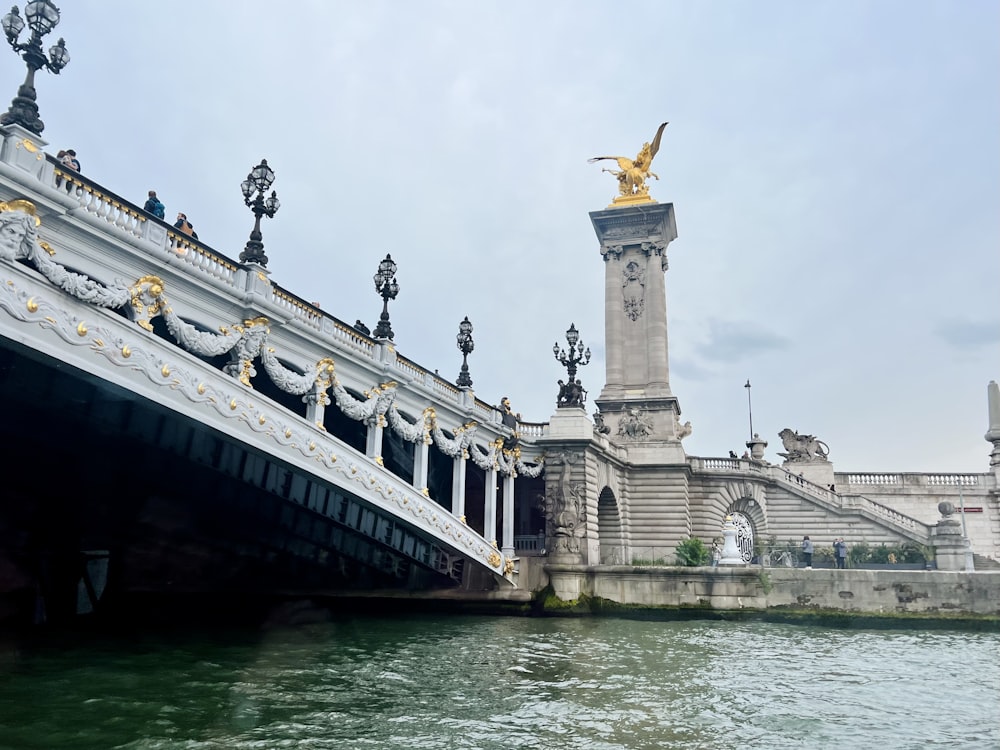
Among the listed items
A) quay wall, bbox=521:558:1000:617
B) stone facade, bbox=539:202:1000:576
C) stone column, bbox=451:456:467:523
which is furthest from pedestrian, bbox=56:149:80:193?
stone facade, bbox=539:202:1000:576

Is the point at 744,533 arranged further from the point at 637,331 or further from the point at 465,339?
the point at 465,339

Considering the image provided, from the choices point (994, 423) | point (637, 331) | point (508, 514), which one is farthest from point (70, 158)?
point (994, 423)

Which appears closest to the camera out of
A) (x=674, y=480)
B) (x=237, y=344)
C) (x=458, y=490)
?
(x=237, y=344)

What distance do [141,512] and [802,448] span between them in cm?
3660

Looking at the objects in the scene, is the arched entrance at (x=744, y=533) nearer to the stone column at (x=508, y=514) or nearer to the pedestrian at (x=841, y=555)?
the pedestrian at (x=841, y=555)

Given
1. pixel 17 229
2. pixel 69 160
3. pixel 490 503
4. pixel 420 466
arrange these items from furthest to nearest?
pixel 490 503, pixel 420 466, pixel 69 160, pixel 17 229

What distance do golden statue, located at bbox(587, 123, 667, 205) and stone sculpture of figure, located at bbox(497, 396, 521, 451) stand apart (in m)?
20.6

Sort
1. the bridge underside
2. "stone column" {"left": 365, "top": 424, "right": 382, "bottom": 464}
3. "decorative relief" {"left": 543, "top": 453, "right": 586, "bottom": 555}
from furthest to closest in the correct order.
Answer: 1. "decorative relief" {"left": 543, "top": 453, "right": 586, "bottom": 555}
2. "stone column" {"left": 365, "top": 424, "right": 382, "bottom": 464}
3. the bridge underside

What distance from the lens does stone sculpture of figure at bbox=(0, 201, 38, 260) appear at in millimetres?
12328

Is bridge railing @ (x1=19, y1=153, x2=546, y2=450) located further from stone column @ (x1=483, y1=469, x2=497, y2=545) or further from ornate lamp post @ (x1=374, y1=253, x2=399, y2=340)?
stone column @ (x1=483, y1=469, x2=497, y2=545)

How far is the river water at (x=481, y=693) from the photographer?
9969 millimetres

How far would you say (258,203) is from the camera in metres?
18.3

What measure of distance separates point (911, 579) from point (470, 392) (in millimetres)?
15911

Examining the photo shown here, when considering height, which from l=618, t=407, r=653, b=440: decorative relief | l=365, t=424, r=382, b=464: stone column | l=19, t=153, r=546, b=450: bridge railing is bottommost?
l=365, t=424, r=382, b=464: stone column
